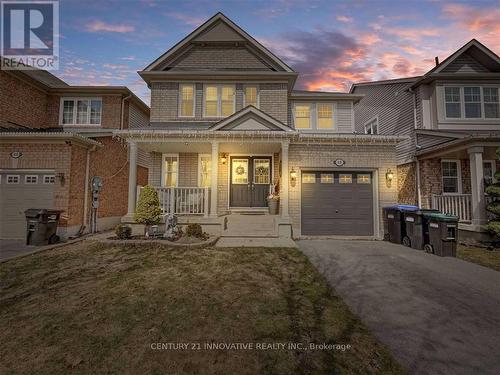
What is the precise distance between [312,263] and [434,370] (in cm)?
374

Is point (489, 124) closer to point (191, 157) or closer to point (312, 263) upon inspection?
point (312, 263)

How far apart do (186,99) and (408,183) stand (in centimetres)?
1278

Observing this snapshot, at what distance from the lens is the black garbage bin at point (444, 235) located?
7.12 meters

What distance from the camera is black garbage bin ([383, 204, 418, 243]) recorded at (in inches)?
342

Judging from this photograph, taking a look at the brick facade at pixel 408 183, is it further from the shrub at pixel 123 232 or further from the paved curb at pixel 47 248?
the paved curb at pixel 47 248

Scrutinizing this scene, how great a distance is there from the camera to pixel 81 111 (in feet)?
45.4

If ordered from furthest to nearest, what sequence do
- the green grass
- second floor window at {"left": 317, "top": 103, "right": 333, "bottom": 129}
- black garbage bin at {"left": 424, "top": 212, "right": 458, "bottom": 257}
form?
second floor window at {"left": 317, "top": 103, "right": 333, "bottom": 129}, black garbage bin at {"left": 424, "top": 212, "right": 458, "bottom": 257}, the green grass

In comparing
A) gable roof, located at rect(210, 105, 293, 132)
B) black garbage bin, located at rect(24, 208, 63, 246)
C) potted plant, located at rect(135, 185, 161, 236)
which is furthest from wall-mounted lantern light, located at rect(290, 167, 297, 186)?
black garbage bin, located at rect(24, 208, 63, 246)

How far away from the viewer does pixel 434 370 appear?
2.43m

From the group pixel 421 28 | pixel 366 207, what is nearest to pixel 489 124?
pixel 421 28

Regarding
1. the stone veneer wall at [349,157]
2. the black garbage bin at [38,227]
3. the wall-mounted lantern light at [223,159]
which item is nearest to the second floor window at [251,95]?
the wall-mounted lantern light at [223,159]

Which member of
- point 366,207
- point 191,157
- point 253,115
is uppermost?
point 253,115

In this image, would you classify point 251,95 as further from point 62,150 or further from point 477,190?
point 477,190

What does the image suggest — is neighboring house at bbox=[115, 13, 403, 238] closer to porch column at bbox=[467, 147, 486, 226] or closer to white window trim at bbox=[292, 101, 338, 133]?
white window trim at bbox=[292, 101, 338, 133]
